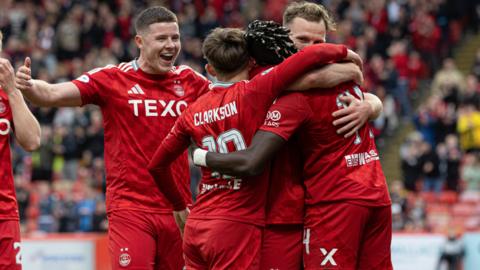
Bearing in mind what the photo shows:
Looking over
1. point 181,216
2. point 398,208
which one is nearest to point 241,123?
point 181,216

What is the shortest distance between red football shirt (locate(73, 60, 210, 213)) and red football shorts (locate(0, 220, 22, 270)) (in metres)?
0.91

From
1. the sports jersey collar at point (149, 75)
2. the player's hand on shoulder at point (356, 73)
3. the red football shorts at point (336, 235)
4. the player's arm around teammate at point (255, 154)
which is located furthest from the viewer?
the sports jersey collar at point (149, 75)

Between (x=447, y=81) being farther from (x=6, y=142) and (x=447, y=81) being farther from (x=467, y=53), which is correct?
(x=6, y=142)

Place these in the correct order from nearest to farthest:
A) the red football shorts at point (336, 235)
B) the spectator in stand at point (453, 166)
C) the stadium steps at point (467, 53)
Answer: the red football shorts at point (336, 235) → the spectator in stand at point (453, 166) → the stadium steps at point (467, 53)

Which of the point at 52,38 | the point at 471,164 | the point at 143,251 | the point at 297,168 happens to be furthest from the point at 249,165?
the point at 52,38

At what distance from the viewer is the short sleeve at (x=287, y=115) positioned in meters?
6.46

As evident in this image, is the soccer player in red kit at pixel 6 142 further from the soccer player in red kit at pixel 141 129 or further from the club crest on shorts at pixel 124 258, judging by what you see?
the club crest on shorts at pixel 124 258

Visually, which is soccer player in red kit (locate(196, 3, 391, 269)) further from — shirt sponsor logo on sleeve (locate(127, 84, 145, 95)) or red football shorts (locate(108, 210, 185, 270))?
shirt sponsor logo on sleeve (locate(127, 84, 145, 95))

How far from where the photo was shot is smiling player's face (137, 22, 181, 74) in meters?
8.04

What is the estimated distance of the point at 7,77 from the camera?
7.26 metres

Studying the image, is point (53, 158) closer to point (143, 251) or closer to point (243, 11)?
point (243, 11)

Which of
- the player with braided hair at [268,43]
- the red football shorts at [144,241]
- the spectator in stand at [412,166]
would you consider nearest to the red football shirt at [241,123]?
the player with braided hair at [268,43]

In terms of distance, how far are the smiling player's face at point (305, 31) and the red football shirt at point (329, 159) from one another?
1.65 feet

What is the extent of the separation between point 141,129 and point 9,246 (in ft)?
4.77
